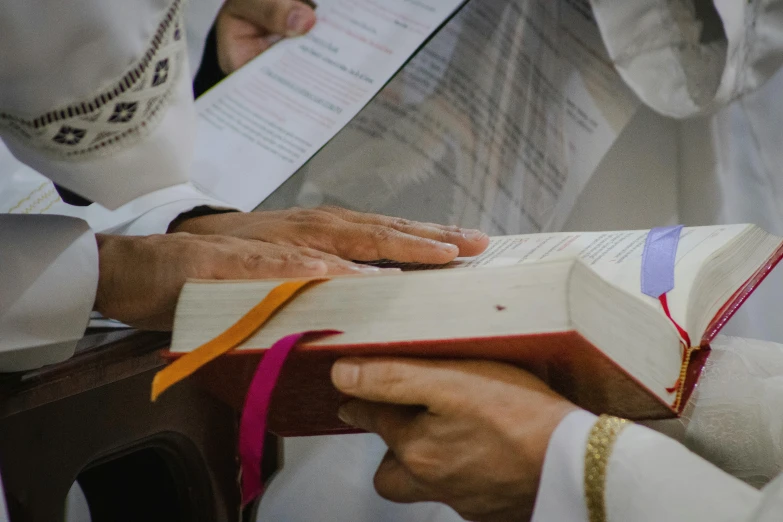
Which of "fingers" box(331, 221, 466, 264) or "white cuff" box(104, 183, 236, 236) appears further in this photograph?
"white cuff" box(104, 183, 236, 236)

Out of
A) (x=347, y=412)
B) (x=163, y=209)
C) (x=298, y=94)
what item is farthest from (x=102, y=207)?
(x=347, y=412)

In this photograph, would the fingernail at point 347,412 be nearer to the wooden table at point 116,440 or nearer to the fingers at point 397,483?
the fingers at point 397,483

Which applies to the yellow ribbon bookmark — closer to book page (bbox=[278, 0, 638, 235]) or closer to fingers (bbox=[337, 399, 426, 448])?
fingers (bbox=[337, 399, 426, 448])

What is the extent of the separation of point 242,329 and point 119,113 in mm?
164

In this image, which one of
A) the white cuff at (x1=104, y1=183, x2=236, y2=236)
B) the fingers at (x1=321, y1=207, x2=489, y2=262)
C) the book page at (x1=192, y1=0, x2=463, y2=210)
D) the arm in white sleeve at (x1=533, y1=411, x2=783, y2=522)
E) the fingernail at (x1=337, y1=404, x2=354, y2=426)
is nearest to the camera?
the arm in white sleeve at (x1=533, y1=411, x2=783, y2=522)

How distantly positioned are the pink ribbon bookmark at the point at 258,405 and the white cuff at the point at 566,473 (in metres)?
0.12

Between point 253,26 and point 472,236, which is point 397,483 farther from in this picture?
point 253,26

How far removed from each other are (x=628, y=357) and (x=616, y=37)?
596 mm

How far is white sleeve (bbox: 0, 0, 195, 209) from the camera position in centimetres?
35

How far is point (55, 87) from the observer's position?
38 cm

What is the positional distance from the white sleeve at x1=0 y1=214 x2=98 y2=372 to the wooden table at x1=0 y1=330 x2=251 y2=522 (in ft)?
0.05

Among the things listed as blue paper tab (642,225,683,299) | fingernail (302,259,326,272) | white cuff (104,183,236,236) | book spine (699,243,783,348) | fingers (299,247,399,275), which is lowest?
white cuff (104,183,236,236)

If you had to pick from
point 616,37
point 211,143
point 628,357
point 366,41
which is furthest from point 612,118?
point 628,357

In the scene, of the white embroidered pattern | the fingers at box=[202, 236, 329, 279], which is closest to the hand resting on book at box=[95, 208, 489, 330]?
the fingers at box=[202, 236, 329, 279]
